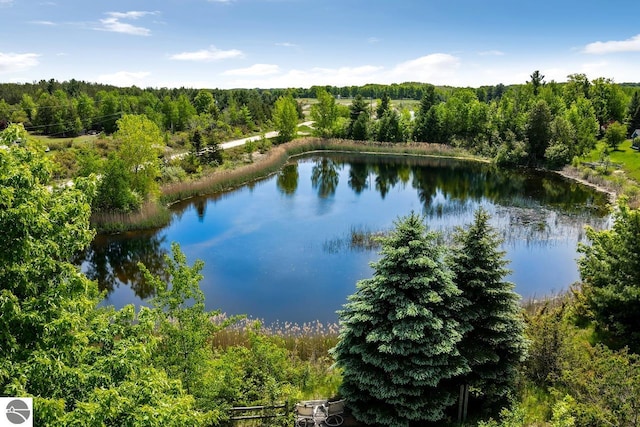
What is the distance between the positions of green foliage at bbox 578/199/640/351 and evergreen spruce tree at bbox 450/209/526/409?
4.08 m

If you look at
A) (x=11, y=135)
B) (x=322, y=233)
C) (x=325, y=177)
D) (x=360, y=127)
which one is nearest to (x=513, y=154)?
(x=360, y=127)

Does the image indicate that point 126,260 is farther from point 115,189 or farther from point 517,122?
point 517,122

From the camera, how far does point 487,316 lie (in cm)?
1086

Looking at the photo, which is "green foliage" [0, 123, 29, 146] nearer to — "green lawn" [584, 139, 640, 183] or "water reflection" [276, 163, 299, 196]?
"water reflection" [276, 163, 299, 196]

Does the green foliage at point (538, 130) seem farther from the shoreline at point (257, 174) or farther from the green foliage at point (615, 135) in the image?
the green foliage at point (615, 135)

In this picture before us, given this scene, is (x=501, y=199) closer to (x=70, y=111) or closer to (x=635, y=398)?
(x=635, y=398)

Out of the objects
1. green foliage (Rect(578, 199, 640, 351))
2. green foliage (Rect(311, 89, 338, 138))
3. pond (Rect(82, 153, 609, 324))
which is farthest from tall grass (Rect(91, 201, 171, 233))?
green foliage (Rect(311, 89, 338, 138))

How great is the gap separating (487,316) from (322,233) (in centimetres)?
1592

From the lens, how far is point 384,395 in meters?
9.93

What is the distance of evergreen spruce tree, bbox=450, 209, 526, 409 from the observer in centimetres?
1080

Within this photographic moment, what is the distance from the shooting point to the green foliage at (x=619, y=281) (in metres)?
12.8

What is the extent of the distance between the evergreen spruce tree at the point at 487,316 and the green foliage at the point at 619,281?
4.08 meters

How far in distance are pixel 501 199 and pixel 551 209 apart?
3.79 m

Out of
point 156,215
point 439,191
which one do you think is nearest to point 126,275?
point 156,215
